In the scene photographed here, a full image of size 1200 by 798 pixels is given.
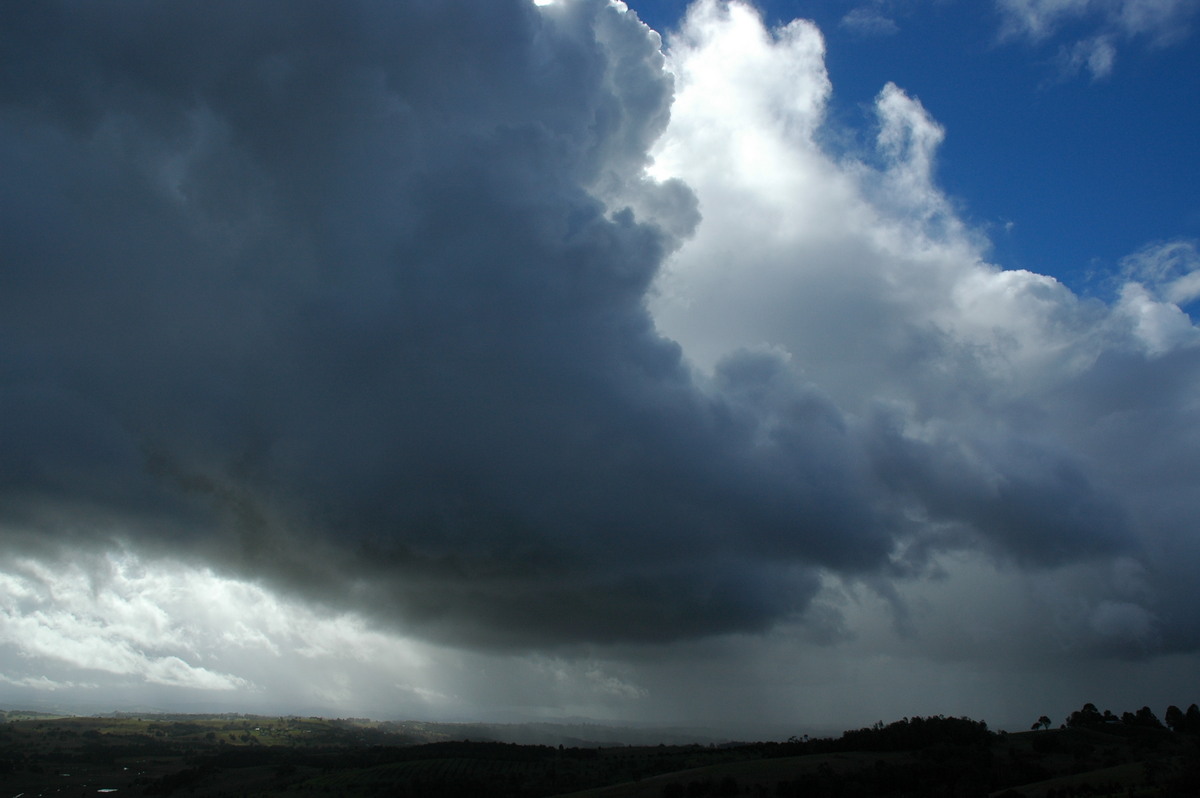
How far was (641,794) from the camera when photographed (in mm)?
144250

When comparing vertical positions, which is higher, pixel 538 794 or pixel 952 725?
pixel 952 725

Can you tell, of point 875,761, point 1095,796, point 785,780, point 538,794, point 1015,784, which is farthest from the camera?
point 538,794

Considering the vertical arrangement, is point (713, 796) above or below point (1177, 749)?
below

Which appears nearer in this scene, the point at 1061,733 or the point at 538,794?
the point at 1061,733

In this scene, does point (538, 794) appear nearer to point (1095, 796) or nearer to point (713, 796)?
point (713, 796)

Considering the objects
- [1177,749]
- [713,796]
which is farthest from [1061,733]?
[713,796]

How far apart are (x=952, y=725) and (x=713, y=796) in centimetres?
7889

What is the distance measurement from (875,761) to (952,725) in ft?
132

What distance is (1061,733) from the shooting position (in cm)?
17538

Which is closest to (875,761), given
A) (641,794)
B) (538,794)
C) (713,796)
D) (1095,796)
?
(713,796)

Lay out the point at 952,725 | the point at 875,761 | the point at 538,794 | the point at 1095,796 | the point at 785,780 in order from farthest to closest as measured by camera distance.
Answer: the point at 538,794 < the point at 952,725 < the point at 875,761 < the point at 785,780 < the point at 1095,796

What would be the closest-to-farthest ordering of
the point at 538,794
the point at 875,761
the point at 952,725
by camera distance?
the point at 875,761 → the point at 952,725 → the point at 538,794

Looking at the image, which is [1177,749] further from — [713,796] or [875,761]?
[713,796]

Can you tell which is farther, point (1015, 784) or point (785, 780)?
point (785, 780)
